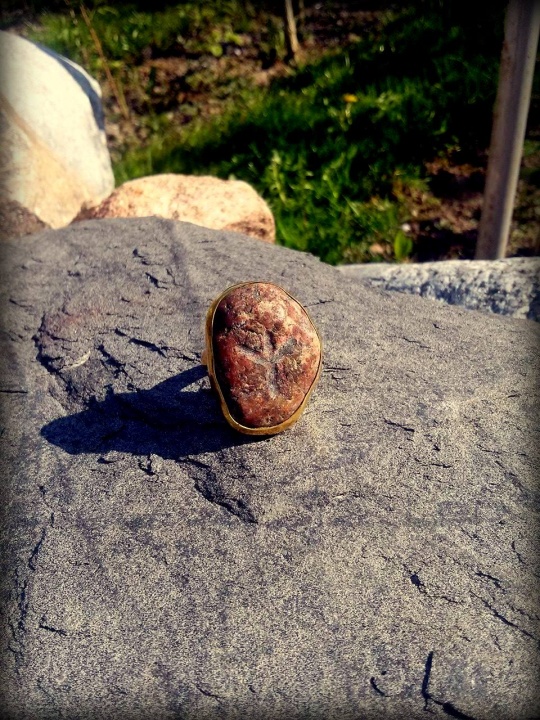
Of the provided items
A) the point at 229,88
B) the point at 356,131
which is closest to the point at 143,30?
the point at 229,88

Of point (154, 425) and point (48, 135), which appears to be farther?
point (48, 135)

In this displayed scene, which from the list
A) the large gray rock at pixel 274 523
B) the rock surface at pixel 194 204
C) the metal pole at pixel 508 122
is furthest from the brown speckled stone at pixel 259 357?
the metal pole at pixel 508 122

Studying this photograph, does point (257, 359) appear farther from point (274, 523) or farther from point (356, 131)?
point (356, 131)

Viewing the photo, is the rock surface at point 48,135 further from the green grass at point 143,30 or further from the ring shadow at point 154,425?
the ring shadow at point 154,425

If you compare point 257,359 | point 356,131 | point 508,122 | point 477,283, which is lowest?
point 477,283

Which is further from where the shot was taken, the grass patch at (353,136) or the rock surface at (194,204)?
the grass patch at (353,136)

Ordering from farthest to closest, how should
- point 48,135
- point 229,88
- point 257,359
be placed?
point 229,88, point 48,135, point 257,359

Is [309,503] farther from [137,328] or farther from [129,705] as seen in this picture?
[137,328]

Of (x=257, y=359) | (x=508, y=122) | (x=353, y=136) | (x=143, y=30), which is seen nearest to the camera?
(x=257, y=359)
